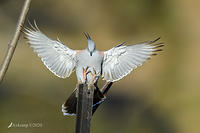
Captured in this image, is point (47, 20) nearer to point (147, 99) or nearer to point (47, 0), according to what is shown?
point (47, 0)

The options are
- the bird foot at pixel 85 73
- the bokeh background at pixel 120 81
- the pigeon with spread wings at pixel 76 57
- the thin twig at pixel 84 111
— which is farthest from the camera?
the bokeh background at pixel 120 81

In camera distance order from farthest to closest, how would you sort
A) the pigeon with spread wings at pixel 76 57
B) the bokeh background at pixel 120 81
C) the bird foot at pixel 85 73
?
the bokeh background at pixel 120 81 → the pigeon with spread wings at pixel 76 57 → the bird foot at pixel 85 73

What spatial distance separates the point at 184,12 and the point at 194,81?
2.48 feet

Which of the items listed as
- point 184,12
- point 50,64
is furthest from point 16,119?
point 184,12

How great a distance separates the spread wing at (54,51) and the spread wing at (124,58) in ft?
0.52

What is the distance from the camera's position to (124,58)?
151 centimetres

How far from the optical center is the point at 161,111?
135 inches

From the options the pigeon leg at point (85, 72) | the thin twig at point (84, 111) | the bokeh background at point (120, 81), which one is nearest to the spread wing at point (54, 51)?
the pigeon leg at point (85, 72)

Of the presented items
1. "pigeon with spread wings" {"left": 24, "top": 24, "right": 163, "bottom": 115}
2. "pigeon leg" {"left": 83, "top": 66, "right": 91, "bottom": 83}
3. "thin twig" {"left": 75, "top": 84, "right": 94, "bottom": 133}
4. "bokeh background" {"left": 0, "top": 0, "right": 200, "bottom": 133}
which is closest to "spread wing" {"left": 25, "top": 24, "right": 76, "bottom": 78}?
"pigeon with spread wings" {"left": 24, "top": 24, "right": 163, "bottom": 115}

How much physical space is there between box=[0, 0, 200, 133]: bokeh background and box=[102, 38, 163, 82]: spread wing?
5.36 ft

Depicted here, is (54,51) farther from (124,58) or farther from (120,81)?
(120,81)

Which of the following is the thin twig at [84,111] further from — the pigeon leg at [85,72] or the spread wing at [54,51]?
the spread wing at [54,51]

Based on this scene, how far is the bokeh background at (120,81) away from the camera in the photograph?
3.10 meters

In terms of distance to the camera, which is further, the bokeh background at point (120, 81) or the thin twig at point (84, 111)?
the bokeh background at point (120, 81)
